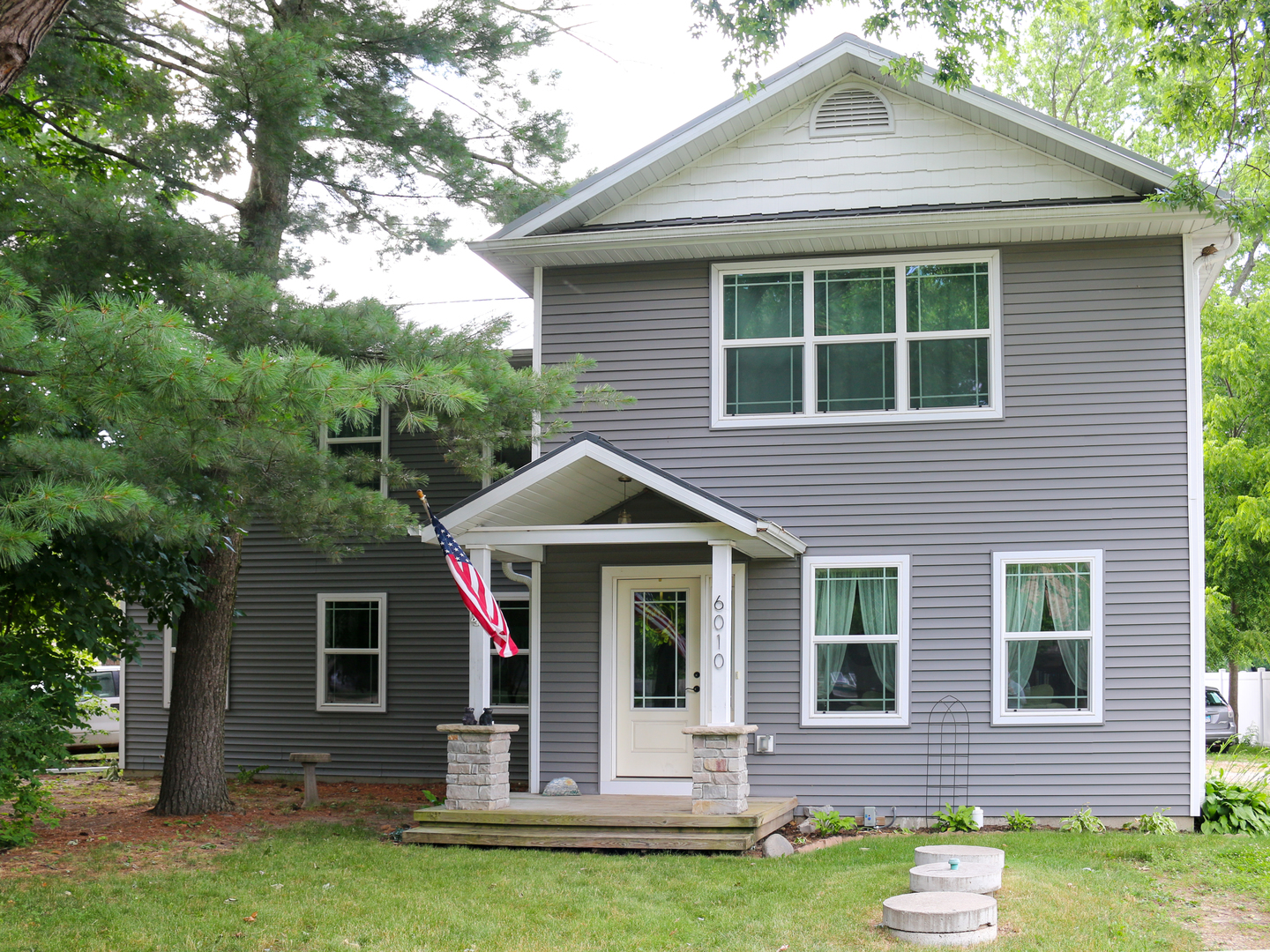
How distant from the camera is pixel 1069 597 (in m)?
10.4

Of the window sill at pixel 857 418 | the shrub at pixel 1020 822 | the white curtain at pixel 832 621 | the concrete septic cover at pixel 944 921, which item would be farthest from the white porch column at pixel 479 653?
the shrub at pixel 1020 822

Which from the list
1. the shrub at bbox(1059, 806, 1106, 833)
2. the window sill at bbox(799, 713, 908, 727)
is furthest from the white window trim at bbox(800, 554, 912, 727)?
the shrub at bbox(1059, 806, 1106, 833)

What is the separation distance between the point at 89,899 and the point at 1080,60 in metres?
25.6

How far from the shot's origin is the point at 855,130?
11.2 m

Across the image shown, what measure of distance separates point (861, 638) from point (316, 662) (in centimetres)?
708

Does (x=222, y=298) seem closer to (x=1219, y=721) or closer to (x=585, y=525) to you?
(x=585, y=525)

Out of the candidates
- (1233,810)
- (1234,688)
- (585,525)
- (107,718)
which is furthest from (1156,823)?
(107,718)

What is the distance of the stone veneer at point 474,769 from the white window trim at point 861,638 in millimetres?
2900

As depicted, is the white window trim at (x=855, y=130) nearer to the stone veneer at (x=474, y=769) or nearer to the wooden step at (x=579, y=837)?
the stone veneer at (x=474, y=769)

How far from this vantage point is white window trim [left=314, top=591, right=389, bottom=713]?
13953mm

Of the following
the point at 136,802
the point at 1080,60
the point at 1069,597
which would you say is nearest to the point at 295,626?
the point at 136,802

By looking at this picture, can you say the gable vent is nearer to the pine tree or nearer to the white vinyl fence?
the pine tree

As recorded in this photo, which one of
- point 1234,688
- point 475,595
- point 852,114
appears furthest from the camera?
point 1234,688

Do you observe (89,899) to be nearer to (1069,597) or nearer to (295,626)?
(295,626)
